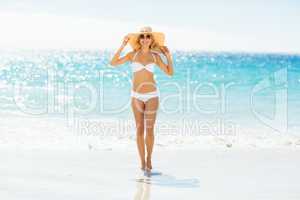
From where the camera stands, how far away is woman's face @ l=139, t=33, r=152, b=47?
233 inches

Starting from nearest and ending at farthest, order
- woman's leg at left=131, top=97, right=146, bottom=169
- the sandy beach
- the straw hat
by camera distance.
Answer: the sandy beach < the straw hat < woman's leg at left=131, top=97, right=146, bottom=169

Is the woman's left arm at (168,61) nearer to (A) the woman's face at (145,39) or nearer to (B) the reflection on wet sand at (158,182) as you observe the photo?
(A) the woman's face at (145,39)

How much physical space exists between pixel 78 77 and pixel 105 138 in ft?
71.0

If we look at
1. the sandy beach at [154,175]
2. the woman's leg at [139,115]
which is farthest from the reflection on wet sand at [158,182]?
the woman's leg at [139,115]

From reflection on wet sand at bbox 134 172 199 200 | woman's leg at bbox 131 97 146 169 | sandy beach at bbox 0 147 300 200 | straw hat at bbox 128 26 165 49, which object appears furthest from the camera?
woman's leg at bbox 131 97 146 169

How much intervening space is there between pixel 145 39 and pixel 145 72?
0.41 meters

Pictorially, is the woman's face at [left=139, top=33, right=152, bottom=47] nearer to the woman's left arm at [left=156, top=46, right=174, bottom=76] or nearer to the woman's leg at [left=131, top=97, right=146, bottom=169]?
the woman's left arm at [left=156, top=46, right=174, bottom=76]

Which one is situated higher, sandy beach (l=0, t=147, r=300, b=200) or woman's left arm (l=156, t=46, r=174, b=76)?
woman's left arm (l=156, t=46, r=174, b=76)

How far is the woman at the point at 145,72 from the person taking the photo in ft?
19.7

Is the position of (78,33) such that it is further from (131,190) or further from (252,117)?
(131,190)

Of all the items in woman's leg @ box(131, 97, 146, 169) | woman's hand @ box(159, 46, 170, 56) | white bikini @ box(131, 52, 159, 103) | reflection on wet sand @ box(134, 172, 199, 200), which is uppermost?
woman's hand @ box(159, 46, 170, 56)

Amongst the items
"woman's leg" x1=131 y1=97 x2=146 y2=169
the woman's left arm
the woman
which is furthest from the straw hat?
"woman's leg" x1=131 y1=97 x2=146 y2=169

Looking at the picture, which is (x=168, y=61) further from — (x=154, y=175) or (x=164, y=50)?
(x=154, y=175)

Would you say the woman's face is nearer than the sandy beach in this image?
No
